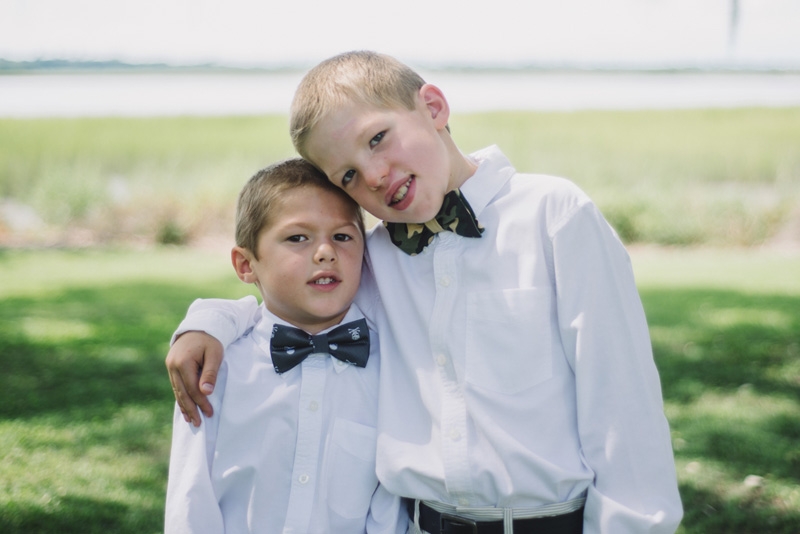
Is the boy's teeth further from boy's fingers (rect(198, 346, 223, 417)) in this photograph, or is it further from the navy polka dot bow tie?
boy's fingers (rect(198, 346, 223, 417))

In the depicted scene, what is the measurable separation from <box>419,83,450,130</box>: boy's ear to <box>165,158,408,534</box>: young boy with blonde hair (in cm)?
34

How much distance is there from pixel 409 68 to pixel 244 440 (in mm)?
1101

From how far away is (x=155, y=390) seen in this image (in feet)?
15.0

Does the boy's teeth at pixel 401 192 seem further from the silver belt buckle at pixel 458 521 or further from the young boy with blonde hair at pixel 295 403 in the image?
the silver belt buckle at pixel 458 521

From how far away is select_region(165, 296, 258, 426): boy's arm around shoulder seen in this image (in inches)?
81.8

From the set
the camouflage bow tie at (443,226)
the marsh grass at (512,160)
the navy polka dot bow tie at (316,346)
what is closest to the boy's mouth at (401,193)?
the camouflage bow tie at (443,226)

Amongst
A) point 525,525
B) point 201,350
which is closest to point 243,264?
point 201,350

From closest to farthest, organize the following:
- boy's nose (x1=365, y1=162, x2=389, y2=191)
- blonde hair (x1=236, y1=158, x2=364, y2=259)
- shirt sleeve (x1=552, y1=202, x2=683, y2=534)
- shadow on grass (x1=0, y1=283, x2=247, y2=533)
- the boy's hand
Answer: shirt sleeve (x1=552, y1=202, x2=683, y2=534), boy's nose (x1=365, y1=162, x2=389, y2=191), the boy's hand, blonde hair (x1=236, y1=158, x2=364, y2=259), shadow on grass (x1=0, y1=283, x2=247, y2=533)

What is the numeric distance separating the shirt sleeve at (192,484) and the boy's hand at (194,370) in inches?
1.5

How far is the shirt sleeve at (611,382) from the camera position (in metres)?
1.83

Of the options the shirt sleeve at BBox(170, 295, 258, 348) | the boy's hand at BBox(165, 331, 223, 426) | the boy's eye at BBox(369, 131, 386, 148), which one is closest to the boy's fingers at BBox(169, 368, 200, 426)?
the boy's hand at BBox(165, 331, 223, 426)

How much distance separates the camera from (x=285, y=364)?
6.98ft

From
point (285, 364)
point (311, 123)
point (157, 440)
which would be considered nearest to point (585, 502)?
point (285, 364)

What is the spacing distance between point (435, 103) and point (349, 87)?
0.25m
